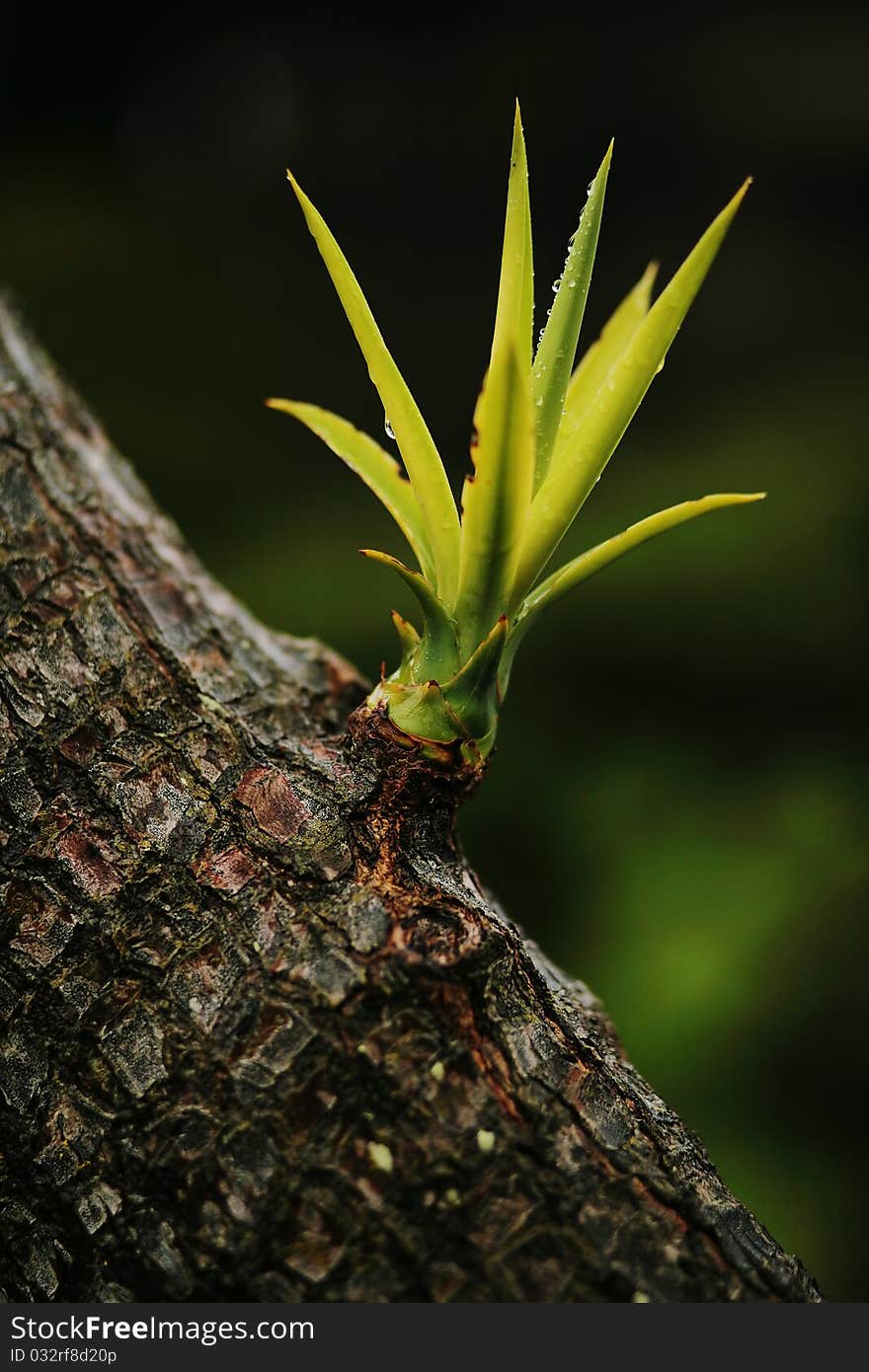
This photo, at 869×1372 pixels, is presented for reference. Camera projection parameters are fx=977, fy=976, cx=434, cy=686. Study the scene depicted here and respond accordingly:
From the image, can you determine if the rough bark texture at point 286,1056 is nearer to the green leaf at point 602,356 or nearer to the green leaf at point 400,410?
the green leaf at point 400,410

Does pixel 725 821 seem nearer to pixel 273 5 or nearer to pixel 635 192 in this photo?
pixel 635 192

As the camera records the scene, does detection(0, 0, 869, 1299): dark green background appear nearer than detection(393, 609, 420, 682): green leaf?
No

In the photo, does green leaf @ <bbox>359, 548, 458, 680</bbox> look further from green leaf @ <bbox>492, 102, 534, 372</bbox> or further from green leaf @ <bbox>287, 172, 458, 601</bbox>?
green leaf @ <bbox>492, 102, 534, 372</bbox>

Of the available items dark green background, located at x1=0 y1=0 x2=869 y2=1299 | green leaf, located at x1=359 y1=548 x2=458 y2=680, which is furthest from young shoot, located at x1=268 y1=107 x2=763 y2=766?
dark green background, located at x1=0 y1=0 x2=869 y2=1299

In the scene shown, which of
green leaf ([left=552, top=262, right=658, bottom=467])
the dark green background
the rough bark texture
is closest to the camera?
the rough bark texture

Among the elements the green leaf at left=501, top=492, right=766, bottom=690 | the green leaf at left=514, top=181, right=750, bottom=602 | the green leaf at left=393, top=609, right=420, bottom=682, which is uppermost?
the green leaf at left=514, top=181, right=750, bottom=602

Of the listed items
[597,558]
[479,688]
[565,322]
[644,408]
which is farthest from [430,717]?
[644,408]
